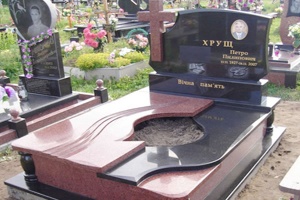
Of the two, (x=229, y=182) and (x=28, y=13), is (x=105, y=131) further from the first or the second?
(x=28, y=13)

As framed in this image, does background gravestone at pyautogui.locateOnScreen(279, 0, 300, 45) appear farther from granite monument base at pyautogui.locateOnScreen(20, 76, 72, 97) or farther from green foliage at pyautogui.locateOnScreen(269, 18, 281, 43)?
granite monument base at pyautogui.locateOnScreen(20, 76, 72, 97)

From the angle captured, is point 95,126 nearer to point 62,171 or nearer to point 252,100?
point 62,171

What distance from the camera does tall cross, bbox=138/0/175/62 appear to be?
4.76 meters

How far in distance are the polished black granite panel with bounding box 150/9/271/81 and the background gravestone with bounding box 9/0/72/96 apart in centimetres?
211

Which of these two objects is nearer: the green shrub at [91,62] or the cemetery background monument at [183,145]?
the cemetery background monument at [183,145]

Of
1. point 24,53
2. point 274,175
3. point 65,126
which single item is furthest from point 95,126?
point 24,53

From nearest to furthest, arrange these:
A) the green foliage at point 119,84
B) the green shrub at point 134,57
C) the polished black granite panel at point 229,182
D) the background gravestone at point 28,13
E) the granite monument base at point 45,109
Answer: the polished black granite panel at point 229,182
the granite monument base at point 45,109
the background gravestone at point 28,13
the green foliage at point 119,84
the green shrub at point 134,57

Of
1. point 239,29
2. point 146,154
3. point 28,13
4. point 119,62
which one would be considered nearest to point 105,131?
point 146,154

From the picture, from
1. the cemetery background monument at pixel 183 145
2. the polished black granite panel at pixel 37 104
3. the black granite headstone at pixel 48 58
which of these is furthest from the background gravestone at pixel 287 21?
the black granite headstone at pixel 48 58

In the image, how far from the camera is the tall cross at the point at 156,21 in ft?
15.6

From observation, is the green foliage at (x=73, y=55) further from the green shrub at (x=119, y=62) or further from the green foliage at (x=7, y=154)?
the green foliage at (x=7, y=154)

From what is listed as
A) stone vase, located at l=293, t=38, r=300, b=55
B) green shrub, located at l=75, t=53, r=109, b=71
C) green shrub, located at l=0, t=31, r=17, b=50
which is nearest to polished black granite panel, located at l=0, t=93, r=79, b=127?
green shrub, located at l=75, t=53, r=109, b=71

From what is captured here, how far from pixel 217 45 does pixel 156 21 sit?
88 centimetres

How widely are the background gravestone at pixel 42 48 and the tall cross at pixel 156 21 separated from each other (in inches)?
73.6
